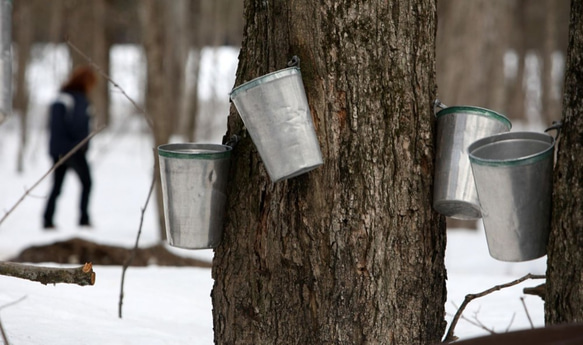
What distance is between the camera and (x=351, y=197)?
7.54ft

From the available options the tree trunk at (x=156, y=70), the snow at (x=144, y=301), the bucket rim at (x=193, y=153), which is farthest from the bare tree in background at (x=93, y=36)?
the bucket rim at (x=193, y=153)

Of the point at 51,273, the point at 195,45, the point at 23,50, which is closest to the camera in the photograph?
the point at 51,273

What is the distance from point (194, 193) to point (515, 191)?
0.99m

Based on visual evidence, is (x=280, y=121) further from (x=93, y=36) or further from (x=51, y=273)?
(x=93, y=36)

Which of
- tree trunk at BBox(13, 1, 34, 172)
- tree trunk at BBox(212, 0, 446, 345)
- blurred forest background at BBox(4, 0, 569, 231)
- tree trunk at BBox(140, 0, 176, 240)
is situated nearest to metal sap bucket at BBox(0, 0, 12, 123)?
tree trunk at BBox(212, 0, 446, 345)

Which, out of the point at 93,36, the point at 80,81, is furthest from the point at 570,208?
the point at 93,36

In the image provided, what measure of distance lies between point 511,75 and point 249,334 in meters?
24.7

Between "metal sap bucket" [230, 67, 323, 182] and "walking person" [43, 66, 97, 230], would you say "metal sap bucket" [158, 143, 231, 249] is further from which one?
"walking person" [43, 66, 97, 230]

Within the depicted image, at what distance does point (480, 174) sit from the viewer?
214cm

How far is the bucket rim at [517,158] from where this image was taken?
81.8 inches

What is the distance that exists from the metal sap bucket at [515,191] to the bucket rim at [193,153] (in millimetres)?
786

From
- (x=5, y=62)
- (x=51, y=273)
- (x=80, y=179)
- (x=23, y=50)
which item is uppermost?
(x=23, y=50)

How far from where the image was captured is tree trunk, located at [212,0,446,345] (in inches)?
90.7

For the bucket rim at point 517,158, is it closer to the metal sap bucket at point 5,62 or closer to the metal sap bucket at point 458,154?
the metal sap bucket at point 458,154
